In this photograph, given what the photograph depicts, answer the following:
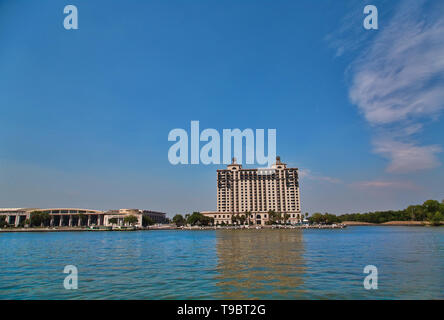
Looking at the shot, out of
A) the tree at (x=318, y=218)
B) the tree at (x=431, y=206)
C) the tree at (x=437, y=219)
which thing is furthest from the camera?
the tree at (x=318, y=218)

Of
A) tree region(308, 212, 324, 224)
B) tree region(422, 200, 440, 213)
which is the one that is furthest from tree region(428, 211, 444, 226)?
tree region(308, 212, 324, 224)

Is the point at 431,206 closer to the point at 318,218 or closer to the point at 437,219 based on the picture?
the point at 437,219

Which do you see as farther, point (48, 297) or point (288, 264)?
point (288, 264)

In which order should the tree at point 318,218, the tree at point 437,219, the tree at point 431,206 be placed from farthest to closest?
the tree at point 318,218 → the tree at point 431,206 → the tree at point 437,219

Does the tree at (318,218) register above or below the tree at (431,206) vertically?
below

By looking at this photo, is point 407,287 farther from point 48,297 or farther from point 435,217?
point 435,217

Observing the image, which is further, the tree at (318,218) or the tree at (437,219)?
the tree at (318,218)

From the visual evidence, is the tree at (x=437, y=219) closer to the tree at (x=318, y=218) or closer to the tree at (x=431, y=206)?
the tree at (x=431, y=206)

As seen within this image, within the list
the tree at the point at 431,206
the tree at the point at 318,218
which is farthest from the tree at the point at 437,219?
the tree at the point at 318,218

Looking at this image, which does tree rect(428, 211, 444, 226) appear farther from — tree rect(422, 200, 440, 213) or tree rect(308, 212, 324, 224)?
tree rect(308, 212, 324, 224)
